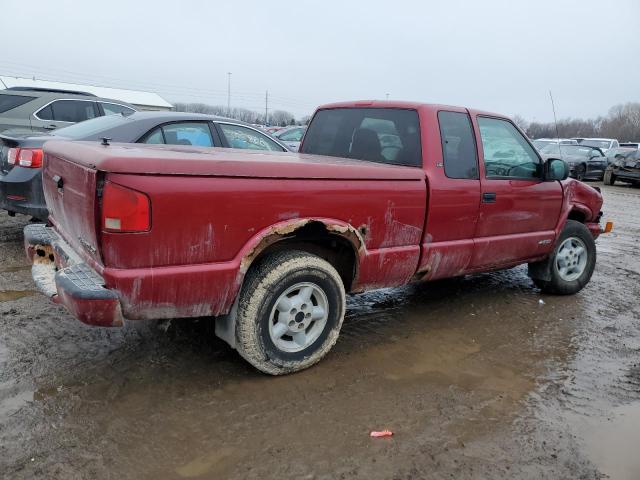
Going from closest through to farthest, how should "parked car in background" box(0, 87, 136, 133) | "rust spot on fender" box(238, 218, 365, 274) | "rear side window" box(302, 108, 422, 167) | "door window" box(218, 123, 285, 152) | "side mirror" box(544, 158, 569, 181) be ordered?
"rust spot on fender" box(238, 218, 365, 274), "rear side window" box(302, 108, 422, 167), "side mirror" box(544, 158, 569, 181), "door window" box(218, 123, 285, 152), "parked car in background" box(0, 87, 136, 133)

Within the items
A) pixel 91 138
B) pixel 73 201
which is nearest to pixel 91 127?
pixel 91 138

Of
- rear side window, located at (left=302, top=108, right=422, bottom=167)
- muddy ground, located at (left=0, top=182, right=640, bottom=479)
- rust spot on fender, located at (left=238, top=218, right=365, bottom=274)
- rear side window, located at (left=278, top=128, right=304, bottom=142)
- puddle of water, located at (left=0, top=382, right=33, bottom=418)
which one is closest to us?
muddy ground, located at (left=0, top=182, right=640, bottom=479)

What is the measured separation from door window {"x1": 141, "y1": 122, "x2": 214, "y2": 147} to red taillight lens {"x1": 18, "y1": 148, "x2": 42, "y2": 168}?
1133mm

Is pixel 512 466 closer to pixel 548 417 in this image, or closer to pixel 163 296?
pixel 548 417

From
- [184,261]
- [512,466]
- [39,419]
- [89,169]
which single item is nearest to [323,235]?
[184,261]

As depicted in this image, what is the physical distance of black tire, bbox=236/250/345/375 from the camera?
3084 mm

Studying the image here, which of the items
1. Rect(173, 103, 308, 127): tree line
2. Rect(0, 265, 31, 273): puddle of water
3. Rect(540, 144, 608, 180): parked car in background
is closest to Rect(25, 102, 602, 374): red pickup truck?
Rect(0, 265, 31, 273): puddle of water

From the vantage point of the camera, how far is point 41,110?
8938 mm

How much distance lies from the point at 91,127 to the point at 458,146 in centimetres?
397

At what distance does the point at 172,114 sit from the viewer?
5543 millimetres

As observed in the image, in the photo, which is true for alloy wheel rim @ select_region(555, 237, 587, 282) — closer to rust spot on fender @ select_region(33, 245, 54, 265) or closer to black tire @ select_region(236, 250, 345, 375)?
black tire @ select_region(236, 250, 345, 375)

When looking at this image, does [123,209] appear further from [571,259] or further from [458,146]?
[571,259]

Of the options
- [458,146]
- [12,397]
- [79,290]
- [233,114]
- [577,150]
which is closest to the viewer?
[79,290]

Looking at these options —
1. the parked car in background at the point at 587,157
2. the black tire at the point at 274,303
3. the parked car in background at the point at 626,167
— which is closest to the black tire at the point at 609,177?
the parked car in background at the point at 626,167
